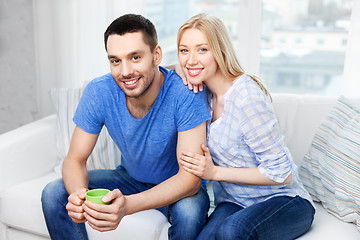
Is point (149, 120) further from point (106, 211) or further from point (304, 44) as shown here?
point (304, 44)

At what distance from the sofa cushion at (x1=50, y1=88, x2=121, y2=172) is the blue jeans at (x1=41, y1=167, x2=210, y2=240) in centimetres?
26

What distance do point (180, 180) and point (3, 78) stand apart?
219 cm

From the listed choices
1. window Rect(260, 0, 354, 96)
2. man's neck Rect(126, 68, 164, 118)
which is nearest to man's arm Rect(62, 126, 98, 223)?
man's neck Rect(126, 68, 164, 118)

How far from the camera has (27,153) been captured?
209 centimetres

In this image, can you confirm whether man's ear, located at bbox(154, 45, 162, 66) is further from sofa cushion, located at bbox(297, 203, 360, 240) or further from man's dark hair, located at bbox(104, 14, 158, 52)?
sofa cushion, located at bbox(297, 203, 360, 240)

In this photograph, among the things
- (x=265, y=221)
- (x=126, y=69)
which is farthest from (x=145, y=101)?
(x=265, y=221)

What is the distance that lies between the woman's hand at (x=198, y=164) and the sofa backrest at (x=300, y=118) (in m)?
0.64

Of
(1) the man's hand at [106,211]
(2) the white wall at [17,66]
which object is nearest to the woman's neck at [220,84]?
(1) the man's hand at [106,211]

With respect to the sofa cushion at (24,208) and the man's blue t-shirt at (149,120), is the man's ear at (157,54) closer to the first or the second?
the man's blue t-shirt at (149,120)

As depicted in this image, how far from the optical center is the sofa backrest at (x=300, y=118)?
6.63 feet

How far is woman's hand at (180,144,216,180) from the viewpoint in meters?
1.54

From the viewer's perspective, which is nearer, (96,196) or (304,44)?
(96,196)

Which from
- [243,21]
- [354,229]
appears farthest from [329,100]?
[243,21]

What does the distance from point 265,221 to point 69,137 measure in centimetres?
115
